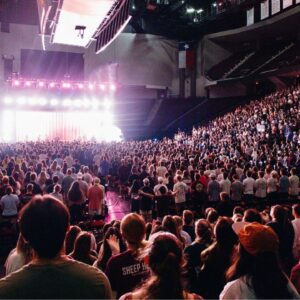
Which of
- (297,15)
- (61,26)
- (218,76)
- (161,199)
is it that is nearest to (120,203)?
(161,199)

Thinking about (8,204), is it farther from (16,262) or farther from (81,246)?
(16,262)

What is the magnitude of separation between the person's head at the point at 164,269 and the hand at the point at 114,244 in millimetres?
1971

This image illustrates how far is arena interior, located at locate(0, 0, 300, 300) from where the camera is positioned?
209 cm

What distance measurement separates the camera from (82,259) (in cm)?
360

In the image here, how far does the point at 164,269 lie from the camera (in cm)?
197

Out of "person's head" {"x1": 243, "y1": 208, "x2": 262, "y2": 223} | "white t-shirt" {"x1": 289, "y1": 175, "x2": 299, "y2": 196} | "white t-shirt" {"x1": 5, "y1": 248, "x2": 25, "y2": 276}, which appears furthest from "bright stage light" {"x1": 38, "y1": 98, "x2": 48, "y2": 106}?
"white t-shirt" {"x1": 5, "y1": 248, "x2": 25, "y2": 276}

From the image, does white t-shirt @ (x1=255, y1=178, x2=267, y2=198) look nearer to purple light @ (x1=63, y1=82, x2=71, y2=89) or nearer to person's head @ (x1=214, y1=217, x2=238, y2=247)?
person's head @ (x1=214, y1=217, x2=238, y2=247)

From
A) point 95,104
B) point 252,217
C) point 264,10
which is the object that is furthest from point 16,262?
point 264,10

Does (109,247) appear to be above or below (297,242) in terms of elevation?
above

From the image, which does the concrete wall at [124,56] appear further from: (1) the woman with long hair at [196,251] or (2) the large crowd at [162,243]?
(1) the woman with long hair at [196,251]

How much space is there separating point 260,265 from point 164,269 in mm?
565

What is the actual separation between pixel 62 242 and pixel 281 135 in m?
16.1

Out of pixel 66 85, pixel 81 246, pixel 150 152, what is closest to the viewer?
pixel 81 246

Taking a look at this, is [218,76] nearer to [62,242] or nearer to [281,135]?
[281,135]
